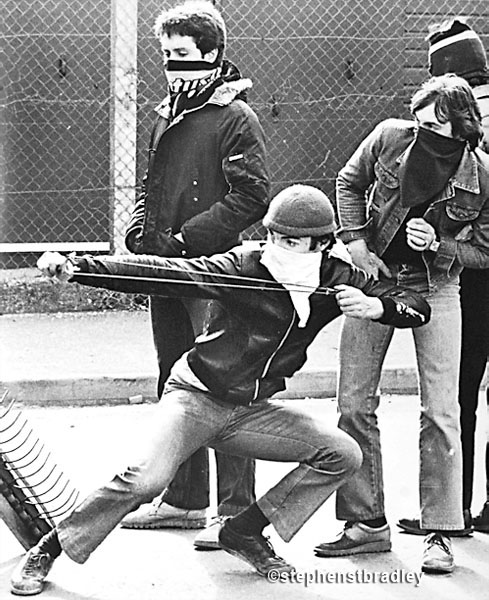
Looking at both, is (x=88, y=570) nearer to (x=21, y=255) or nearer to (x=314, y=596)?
(x=314, y=596)

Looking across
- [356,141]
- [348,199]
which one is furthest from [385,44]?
[348,199]

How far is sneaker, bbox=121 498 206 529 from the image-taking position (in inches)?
186

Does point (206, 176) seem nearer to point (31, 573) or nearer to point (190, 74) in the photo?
point (190, 74)

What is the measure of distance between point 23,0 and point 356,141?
2723 millimetres

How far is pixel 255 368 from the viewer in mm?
3982

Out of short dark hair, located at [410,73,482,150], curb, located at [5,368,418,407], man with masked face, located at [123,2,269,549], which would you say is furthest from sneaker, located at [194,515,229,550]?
curb, located at [5,368,418,407]

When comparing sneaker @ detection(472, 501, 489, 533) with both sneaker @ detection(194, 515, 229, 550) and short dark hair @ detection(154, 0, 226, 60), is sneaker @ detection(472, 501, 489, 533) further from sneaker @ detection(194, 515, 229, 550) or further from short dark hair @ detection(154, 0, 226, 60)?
short dark hair @ detection(154, 0, 226, 60)

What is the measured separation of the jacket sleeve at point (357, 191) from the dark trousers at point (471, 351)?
1.64 feet

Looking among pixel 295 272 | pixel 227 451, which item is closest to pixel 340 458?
pixel 227 451

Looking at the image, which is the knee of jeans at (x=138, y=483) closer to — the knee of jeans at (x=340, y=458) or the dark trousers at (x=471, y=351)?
the knee of jeans at (x=340, y=458)

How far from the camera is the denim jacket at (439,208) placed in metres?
4.29

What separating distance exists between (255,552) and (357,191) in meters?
1.30

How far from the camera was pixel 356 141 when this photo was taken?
32.8ft

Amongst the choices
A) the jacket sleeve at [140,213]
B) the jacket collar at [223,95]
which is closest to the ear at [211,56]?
the jacket collar at [223,95]
